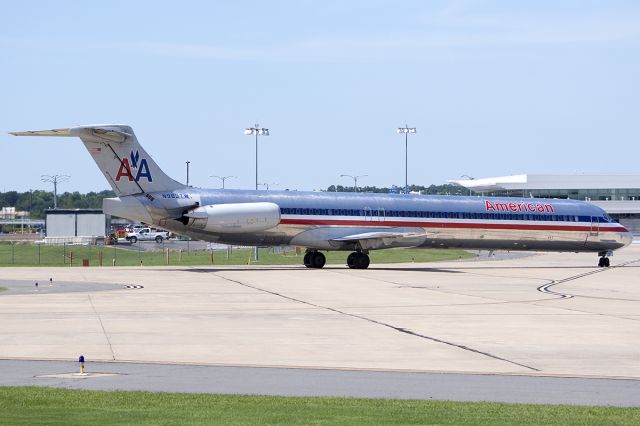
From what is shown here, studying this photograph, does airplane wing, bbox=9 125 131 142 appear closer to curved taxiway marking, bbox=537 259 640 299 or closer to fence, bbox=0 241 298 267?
fence, bbox=0 241 298 267

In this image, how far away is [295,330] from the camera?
79.2 ft

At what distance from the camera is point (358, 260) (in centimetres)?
5384

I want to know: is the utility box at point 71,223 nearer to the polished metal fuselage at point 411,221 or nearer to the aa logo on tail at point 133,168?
the polished metal fuselage at point 411,221

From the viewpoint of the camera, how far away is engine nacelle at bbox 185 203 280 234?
160 feet

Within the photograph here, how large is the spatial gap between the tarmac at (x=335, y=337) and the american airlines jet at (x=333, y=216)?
662 cm

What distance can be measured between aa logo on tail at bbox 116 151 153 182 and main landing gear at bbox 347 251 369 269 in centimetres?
1206

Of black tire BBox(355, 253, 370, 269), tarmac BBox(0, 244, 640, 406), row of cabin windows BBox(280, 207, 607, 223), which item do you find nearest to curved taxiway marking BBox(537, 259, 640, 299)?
tarmac BBox(0, 244, 640, 406)

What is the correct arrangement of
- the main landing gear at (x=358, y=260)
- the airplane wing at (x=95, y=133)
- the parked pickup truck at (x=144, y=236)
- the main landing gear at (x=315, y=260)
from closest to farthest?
the airplane wing at (x=95, y=133)
the main landing gear at (x=358, y=260)
the main landing gear at (x=315, y=260)
the parked pickup truck at (x=144, y=236)

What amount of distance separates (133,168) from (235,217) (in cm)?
529

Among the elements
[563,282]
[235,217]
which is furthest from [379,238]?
[563,282]

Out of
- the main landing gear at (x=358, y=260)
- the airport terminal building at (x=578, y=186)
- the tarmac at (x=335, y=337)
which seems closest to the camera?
the tarmac at (x=335, y=337)

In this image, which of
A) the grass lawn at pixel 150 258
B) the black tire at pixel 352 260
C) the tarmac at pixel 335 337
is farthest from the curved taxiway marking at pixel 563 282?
the grass lawn at pixel 150 258

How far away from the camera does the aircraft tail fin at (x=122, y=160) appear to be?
46.7 m

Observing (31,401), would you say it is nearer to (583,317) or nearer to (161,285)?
(583,317)
